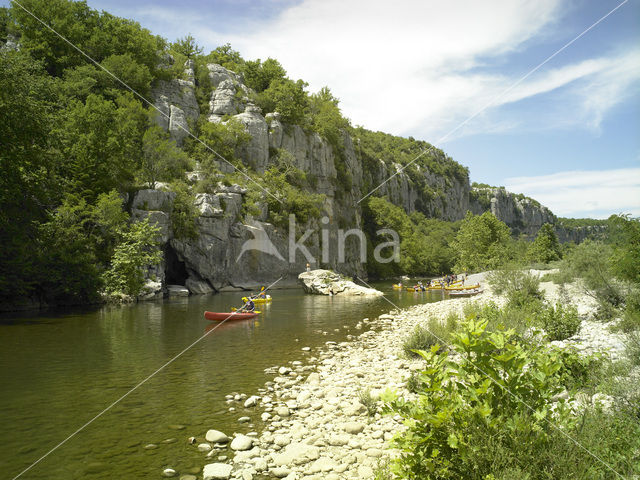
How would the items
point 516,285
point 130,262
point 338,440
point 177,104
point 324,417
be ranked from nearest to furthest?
point 338,440
point 324,417
point 516,285
point 130,262
point 177,104

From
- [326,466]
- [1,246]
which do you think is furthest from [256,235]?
[326,466]

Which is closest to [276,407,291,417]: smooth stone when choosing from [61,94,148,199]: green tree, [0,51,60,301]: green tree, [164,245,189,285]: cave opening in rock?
[0,51,60,301]: green tree

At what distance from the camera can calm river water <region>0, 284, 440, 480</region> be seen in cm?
579

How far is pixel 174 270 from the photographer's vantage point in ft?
138

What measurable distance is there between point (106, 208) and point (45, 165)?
4836mm

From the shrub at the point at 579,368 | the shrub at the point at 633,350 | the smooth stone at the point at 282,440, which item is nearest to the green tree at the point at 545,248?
the shrub at the point at 633,350

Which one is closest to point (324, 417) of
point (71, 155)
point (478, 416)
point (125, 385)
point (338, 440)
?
point (338, 440)

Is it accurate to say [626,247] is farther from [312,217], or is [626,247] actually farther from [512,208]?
[512,208]

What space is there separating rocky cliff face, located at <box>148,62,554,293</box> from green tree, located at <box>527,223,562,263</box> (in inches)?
889

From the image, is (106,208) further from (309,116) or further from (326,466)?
(309,116)

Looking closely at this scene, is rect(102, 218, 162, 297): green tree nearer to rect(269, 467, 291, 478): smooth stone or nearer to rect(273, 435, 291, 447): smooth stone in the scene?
rect(273, 435, 291, 447): smooth stone

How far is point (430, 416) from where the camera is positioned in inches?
129

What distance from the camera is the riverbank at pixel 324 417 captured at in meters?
5.30

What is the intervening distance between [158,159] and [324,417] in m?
40.3
